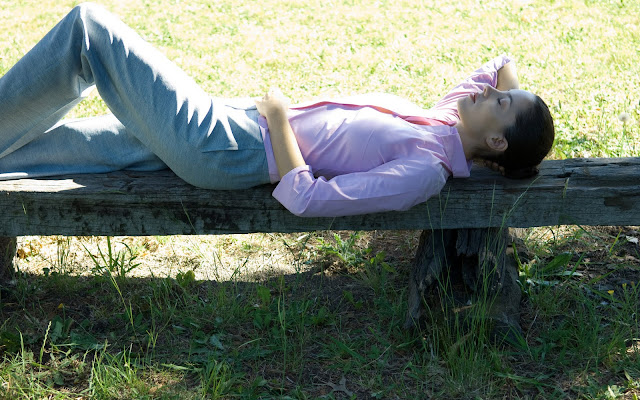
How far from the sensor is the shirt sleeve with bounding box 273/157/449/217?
2.66 metres

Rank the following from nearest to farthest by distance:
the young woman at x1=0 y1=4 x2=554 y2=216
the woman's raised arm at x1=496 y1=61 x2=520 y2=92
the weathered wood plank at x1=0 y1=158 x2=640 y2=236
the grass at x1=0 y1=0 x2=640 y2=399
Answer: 1. the grass at x1=0 y1=0 x2=640 y2=399
2. the young woman at x1=0 y1=4 x2=554 y2=216
3. the weathered wood plank at x1=0 y1=158 x2=640 y2=236
4. the woman's raised arm at x1=496 y1=61 x2=520 y2=92

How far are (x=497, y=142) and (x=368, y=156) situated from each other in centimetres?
57

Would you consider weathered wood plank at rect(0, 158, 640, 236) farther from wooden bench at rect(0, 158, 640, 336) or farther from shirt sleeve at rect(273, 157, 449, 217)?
shirt sleeve at rect(273, 157, 449, 217)

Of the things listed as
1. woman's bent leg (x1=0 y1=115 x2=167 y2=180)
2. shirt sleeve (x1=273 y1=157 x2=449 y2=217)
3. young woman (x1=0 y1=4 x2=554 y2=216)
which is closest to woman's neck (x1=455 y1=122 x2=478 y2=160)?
young woman (x1=0 y1=4 x2=554 y2=216)

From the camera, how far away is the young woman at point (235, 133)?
2.74 m

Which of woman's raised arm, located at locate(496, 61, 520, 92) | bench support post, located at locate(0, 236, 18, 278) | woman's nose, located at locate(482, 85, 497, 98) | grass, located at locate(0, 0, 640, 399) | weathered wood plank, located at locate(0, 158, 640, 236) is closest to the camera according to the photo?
grass, located at locate(0, 0, 640, 399)

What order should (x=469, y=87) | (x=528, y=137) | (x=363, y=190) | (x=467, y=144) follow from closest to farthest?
(x=363, y=190)
(x=528, y=137)
(x=467, y=144)
(x=469, y=87)

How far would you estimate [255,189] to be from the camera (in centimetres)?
290

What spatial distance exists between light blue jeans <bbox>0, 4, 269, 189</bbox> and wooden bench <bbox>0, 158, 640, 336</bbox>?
0.37 ft

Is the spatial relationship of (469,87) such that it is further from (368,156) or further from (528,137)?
(368,156)

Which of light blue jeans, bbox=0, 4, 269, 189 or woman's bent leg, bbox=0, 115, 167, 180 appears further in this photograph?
woman's bent leg, bbox=0, 115, 167, 180

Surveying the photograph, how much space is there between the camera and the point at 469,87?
11.0ft

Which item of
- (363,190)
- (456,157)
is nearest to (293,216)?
(363,190)

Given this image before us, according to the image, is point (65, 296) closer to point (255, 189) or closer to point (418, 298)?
point (255, 189)
